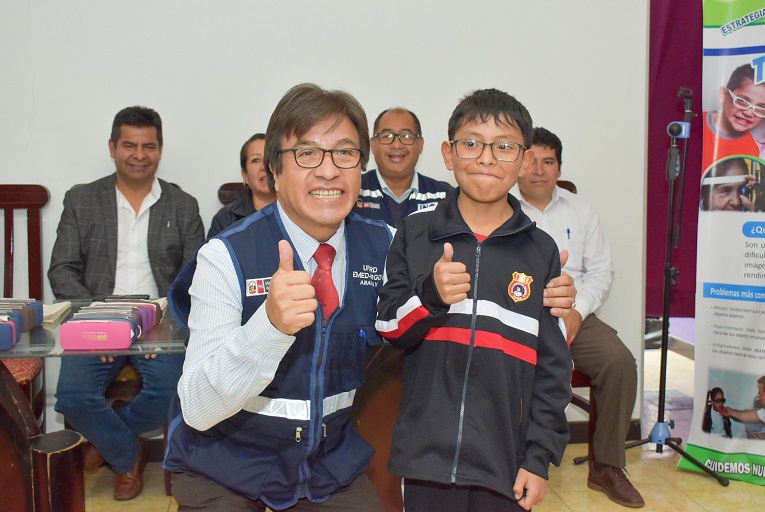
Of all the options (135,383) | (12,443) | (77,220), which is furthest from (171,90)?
(12,443)

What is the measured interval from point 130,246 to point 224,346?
2.03 m

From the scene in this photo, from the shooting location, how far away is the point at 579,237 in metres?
3.36

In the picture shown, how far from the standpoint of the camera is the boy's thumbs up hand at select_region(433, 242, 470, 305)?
56.2 inches

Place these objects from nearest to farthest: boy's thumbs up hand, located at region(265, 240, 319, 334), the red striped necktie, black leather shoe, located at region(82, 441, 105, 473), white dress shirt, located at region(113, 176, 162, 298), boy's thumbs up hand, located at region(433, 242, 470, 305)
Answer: boy's thumbs up hand, located at region(265, 240, 319, 334) → boy's thumbs up hand, located at region(433, 242, 470, 305) → the red striped necktie → black leather shoe, located at region(82, 441, 105, 473) → white dress shirt, located at region(113, 176, 162, 298)

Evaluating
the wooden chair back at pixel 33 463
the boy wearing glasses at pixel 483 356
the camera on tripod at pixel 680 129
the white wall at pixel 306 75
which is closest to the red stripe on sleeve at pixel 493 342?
the boy wearing glasses at pixel 483 356

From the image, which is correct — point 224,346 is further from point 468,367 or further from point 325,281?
point 468,367

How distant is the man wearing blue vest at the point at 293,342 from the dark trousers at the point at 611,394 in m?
1.55

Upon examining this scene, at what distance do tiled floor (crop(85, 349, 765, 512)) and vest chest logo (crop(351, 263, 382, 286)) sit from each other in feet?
5.50

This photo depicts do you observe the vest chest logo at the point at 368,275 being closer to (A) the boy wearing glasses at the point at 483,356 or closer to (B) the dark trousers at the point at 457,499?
(A) the boy wearing glasses at the point at 483,356

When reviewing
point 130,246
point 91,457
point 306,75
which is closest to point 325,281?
point 130,246

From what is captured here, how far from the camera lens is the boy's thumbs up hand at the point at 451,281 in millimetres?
1428

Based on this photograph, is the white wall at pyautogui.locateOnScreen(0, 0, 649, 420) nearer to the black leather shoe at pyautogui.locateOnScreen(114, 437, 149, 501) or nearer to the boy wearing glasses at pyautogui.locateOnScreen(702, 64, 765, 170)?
the boy wearing glasses at pyautogui.locateOnScreen(702, 64, 765, 170)

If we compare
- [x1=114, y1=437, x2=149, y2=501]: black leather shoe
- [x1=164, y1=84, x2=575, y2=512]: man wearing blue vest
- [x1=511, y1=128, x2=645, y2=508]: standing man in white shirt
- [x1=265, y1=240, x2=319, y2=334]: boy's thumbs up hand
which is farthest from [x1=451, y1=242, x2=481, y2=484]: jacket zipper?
[x1=114, y1=437, x2=149, y2=501]: black leather shoe

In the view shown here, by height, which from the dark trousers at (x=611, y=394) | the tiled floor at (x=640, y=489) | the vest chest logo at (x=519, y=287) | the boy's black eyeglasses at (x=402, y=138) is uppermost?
the boy's black eyeglasses at (x=402, y=138)
